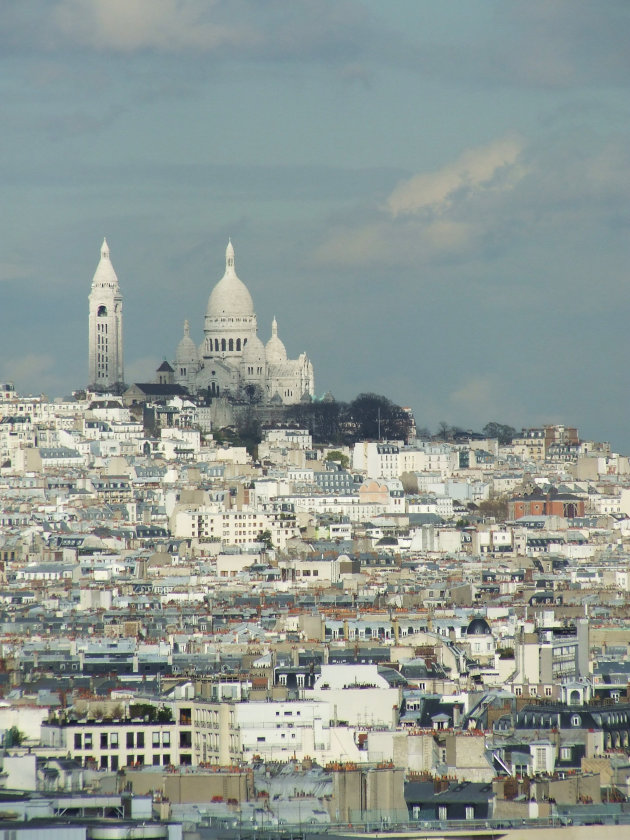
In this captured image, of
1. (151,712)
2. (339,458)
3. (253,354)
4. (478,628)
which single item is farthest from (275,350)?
(151,712)

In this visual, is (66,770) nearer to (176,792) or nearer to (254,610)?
(176,792)

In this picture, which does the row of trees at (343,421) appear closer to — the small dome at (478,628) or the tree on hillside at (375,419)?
the tree on hillside at (375,419)

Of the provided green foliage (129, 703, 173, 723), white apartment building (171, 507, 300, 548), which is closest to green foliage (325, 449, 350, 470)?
white apartment building (171, 507, 300, 548)

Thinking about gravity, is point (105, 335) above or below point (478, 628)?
above

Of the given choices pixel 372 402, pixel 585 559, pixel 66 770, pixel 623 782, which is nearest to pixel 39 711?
pixel 66 770

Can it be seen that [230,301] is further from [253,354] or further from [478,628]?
[478,628]

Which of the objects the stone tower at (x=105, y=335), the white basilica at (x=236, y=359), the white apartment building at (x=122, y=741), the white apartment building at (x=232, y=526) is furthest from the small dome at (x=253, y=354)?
the white apartment building at (x=122, y=741)
